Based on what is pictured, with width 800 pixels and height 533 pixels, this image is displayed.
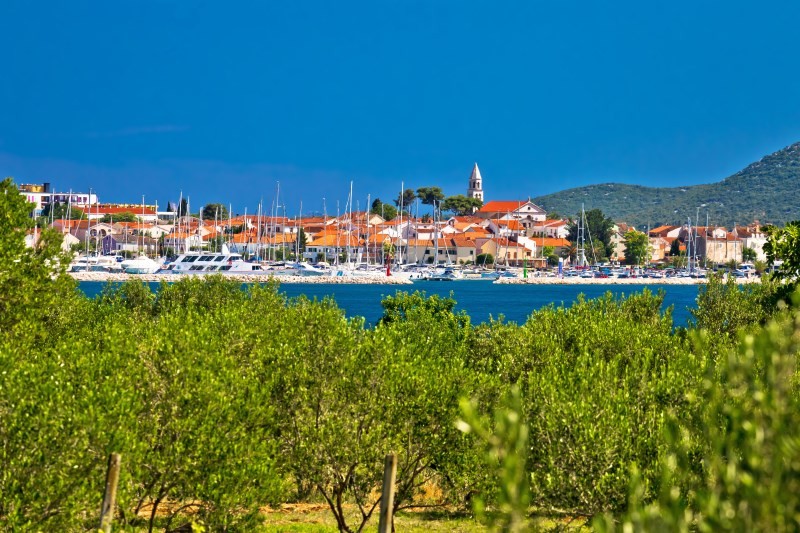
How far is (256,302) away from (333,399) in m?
23.3

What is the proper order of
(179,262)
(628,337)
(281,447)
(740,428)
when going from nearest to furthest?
1. (740,428)
2. (281,447)
3. (628,337)
4. (179,262)

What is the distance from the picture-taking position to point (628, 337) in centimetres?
3759

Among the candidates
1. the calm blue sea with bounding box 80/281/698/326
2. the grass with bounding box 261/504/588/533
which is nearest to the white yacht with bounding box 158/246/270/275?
the calm blue sea with bounding box 80/281/698/326

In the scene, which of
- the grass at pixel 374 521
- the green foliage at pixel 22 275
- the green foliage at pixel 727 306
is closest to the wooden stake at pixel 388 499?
the grass at pixel 374 521

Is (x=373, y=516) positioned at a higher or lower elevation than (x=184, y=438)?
lower

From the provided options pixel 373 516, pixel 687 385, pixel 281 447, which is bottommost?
pixel 373 516

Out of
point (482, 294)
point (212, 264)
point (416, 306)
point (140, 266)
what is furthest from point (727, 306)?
point (140, 266)

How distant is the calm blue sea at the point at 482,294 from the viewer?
120 m

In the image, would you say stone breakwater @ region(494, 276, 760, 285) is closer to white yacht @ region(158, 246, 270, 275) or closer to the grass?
white yacht @ region(158, 246, 270, 275)

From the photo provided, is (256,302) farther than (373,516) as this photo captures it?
Yes

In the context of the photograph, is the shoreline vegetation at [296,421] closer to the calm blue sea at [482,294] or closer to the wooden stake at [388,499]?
the wooden stake at [388,499]

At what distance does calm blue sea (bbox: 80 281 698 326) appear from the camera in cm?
11964

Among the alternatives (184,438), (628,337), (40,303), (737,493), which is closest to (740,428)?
(737,493)

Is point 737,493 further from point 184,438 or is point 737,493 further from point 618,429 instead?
point 184,438
